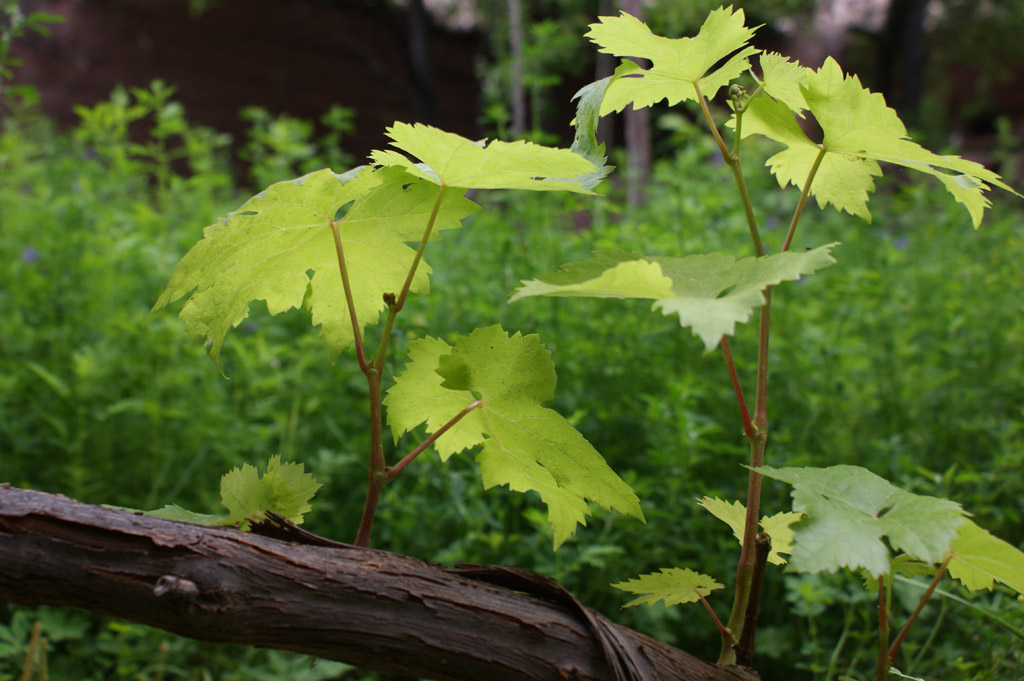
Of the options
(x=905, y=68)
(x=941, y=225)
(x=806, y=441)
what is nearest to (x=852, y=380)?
(x=806, y=441)

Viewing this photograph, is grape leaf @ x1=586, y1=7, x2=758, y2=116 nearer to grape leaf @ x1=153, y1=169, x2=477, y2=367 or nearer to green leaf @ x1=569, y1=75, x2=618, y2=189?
green leaf @ x1=569, y1=75, x2=618, y2=189

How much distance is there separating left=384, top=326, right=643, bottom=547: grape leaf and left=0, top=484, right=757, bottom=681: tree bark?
9 cm

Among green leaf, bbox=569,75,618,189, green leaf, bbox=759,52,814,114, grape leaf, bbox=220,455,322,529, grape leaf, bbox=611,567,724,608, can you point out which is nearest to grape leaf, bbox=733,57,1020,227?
green leaf, bbox=759,52,814,114

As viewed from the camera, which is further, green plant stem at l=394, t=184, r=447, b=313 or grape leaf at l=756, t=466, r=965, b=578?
green plant stem at l=394, t=184, r=447, b=313

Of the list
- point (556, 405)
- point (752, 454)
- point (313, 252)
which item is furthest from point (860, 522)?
point (556, 405)

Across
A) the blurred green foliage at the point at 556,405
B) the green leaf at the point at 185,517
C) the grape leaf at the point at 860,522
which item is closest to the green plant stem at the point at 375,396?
the green leaf at the point at 185,517

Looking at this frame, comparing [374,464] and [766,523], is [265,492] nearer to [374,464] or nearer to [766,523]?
[374,464]

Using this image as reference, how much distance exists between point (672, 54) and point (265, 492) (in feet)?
2.01

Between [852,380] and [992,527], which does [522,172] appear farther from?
[852,380]

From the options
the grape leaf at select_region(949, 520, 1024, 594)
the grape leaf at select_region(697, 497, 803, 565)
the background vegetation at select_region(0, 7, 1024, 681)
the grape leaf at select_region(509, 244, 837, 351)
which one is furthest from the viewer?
the background vegetation at select_region(0, 7, 1024, 681)

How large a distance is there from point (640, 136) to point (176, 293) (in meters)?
4.44

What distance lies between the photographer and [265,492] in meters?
0.73

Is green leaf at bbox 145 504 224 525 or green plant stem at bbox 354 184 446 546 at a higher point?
green plant stem at bbox 354 184 446 546

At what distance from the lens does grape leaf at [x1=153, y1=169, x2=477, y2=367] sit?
2.34ft
